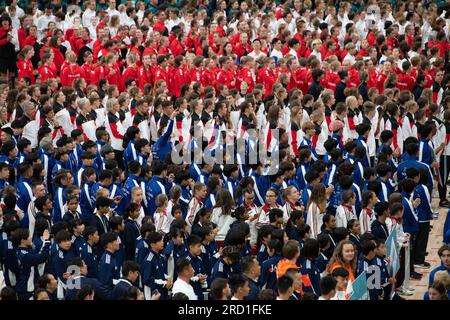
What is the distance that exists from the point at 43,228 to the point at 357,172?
15.4 feet

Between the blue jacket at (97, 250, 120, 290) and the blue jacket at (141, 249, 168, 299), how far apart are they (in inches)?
11.8

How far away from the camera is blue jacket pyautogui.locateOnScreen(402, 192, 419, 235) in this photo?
1316 centimetres

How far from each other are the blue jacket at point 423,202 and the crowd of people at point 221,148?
2cm

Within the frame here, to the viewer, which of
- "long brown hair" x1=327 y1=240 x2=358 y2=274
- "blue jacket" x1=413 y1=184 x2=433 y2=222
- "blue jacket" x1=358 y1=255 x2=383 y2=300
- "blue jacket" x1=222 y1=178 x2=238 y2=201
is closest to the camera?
"long brown hair" x1=327 y1=240 x2=358 y2=274

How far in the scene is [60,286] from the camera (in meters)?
11.2

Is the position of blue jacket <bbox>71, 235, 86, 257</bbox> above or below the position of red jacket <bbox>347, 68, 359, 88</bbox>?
below

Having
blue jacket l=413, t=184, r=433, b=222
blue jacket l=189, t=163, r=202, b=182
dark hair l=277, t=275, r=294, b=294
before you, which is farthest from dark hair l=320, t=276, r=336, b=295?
blue jacket l=189, t=163, r=202, b=182

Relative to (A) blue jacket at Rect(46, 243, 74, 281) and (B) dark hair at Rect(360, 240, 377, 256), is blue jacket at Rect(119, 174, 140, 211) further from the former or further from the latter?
(B) dark hair at Rect(360, 240, 377, 256)

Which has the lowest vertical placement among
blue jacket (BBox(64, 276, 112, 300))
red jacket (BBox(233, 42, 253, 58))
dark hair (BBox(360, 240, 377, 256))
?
blue jacket (BBox(64, 276, 112, 300))

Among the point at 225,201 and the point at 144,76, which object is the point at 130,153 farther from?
the point at 144,76

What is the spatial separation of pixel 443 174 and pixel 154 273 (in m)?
6.92

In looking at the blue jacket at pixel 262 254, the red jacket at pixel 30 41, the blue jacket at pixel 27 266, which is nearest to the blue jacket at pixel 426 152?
the blue jacket at pixel 262 254

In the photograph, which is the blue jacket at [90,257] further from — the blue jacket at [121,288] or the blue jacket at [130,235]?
the blue jacket at [121,288]
